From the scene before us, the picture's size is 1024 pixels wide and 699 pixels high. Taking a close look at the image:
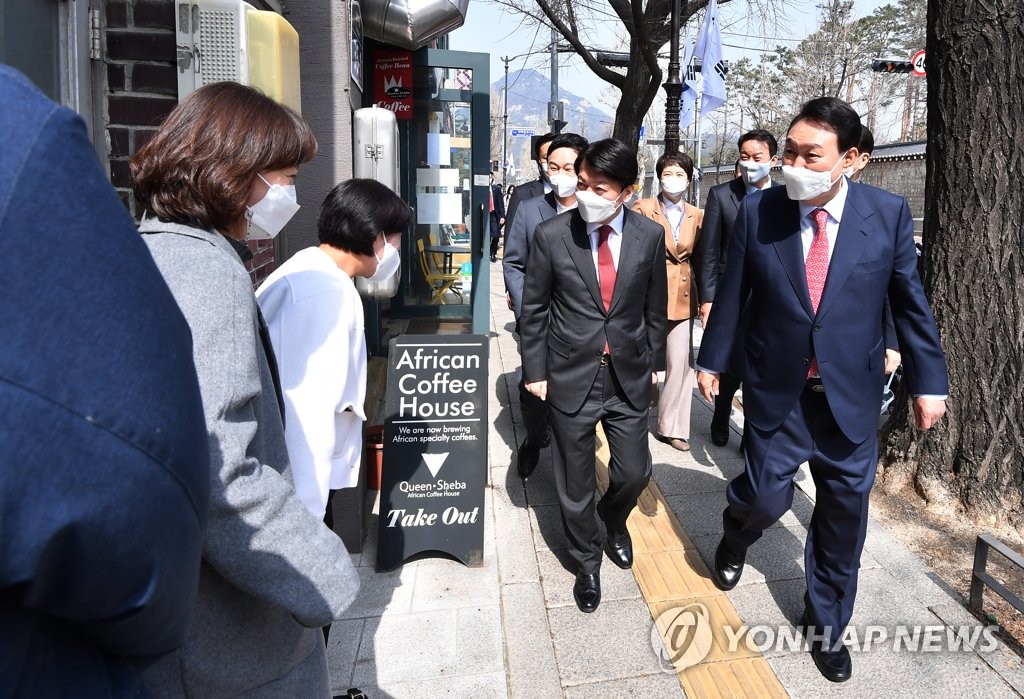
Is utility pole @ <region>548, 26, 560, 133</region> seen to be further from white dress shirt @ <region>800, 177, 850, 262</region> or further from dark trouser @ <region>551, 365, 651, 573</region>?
white dress shirt @ <region>800, 177, 850, 262</region>

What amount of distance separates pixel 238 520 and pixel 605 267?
2.59 m

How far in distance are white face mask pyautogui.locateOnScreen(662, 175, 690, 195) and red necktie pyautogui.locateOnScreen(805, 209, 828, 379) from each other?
7.89 feet

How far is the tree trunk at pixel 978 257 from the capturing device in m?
4.06

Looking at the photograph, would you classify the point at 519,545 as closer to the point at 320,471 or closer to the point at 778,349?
the point at 778,349

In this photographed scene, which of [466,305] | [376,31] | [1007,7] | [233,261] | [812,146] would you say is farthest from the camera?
[466,305]

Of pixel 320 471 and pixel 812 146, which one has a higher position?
pixel 812 146

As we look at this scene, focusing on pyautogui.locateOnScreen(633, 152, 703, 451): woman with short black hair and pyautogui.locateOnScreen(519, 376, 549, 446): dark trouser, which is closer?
pyautogui.locateOnScreen(519, 376, 549, 446): dark trouser

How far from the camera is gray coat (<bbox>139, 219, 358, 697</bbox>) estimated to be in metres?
1.24

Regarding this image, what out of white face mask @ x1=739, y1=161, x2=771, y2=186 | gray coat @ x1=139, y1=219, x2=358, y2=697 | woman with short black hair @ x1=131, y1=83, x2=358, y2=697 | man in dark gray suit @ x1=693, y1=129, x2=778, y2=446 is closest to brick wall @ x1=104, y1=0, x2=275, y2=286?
woman with short black hair @ x1=131, y1=83, x2=358, y2=697

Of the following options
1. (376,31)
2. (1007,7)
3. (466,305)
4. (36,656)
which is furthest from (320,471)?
(466,305)

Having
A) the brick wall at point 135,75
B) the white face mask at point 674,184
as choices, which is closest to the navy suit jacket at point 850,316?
the white face mask at point 674,184

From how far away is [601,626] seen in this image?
335cm

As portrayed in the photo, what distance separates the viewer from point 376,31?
20.0 ft

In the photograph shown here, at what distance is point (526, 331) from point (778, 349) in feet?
3.86
